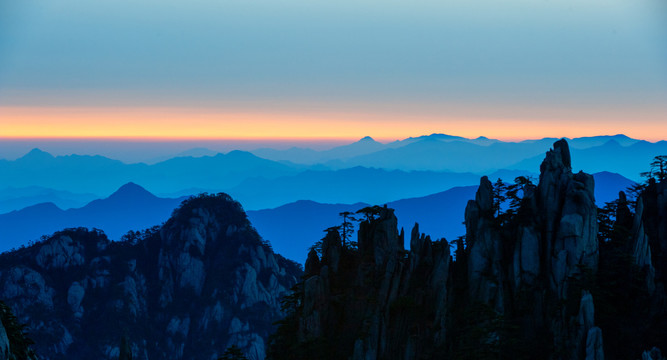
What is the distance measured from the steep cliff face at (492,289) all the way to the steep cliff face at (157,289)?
222 ft

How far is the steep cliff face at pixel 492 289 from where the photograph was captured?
51812 mm

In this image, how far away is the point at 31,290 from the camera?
128625 millimetres

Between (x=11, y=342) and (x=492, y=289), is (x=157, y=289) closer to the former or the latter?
(x=11, y=342)

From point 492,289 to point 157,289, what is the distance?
101m

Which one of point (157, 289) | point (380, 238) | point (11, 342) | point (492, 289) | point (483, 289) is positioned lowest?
point (157, 289)

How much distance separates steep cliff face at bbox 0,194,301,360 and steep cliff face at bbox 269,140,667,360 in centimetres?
6757

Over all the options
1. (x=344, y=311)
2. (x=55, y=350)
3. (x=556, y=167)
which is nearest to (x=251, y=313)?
(x=55, y=350)

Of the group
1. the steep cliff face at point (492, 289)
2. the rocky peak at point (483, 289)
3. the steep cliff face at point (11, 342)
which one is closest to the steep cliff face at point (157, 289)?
the steep cliff face at point (11, 342)

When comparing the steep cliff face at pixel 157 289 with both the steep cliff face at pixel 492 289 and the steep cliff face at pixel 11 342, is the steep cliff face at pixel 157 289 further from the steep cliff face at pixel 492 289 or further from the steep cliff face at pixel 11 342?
the steep cliff face at pixel 492 289

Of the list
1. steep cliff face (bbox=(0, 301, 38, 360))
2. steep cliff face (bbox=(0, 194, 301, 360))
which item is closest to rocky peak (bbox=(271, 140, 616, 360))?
steep cliff face (bbox=(0, 301, 38, 360))

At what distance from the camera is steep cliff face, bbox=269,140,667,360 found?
51.8 m

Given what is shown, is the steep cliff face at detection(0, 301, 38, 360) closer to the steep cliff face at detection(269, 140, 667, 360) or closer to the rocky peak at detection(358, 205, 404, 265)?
the steep cliff face at detection(269, 140, 667, 360)

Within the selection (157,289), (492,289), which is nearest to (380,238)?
(492,289)

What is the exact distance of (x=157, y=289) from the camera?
467 ft
